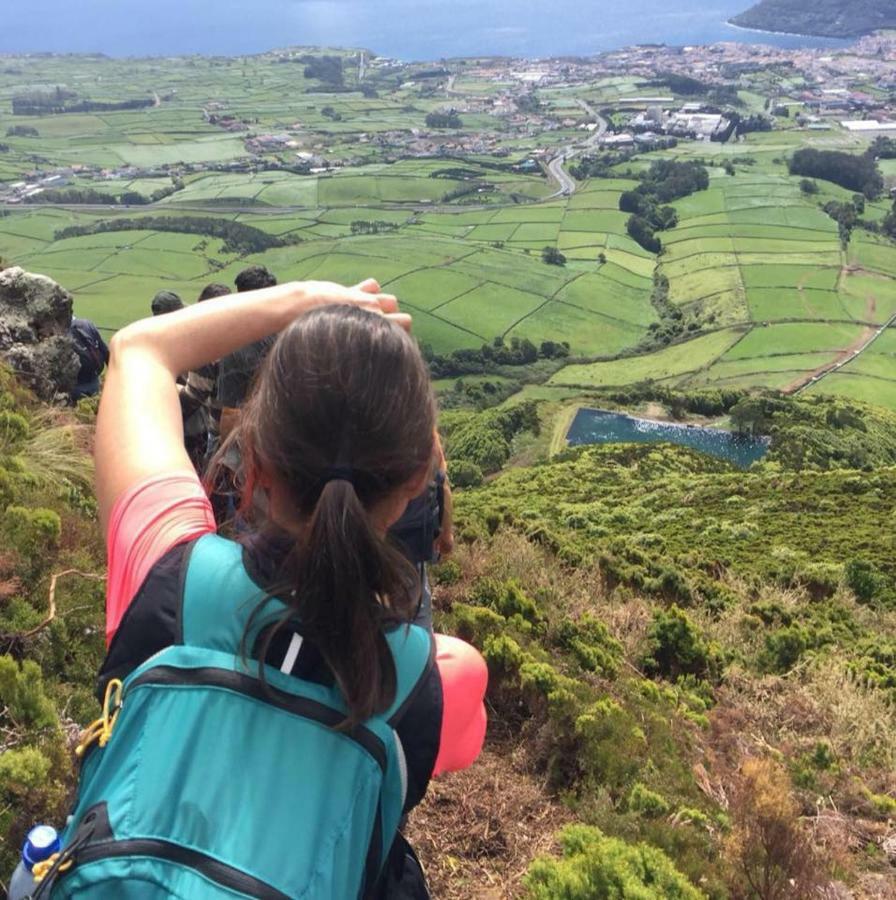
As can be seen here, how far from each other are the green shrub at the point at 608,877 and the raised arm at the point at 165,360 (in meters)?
1.70

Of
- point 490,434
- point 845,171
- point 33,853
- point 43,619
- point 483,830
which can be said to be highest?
point 33,853

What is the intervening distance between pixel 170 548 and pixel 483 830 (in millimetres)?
2537

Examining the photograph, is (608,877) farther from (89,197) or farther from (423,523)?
(89,197)

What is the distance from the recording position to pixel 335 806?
108 centimetres

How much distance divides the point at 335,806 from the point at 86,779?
39cm

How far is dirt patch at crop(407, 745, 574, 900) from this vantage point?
9.78 ft

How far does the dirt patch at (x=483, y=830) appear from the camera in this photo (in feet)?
9.78

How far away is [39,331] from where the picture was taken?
29.5ft

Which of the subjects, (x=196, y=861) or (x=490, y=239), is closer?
(x=196, y=861)

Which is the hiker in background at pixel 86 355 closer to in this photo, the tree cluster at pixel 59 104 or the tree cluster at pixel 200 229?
the tree cluster at pixel 200 229

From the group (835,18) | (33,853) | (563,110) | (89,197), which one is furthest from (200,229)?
(835,18)

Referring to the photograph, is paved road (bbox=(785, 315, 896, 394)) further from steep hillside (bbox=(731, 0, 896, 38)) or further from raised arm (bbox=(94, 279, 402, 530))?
steep hillside (bbox=(731, 0, 896, 38))

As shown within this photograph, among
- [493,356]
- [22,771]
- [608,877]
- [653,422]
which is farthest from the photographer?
[493,356]

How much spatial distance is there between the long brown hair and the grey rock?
8.39 metres
